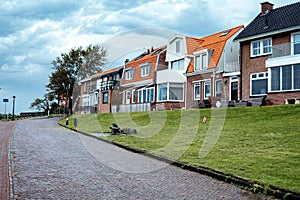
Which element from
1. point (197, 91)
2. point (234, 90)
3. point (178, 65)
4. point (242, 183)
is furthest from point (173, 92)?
point (242, 183)

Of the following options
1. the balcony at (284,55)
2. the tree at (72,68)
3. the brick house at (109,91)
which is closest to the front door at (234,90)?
the balcony at (284,55)

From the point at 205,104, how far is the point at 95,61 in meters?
39.8

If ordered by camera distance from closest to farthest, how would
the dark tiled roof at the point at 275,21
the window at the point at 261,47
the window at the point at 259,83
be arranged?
the dark tiled roof at the point at 275,21, the window at the point at 259,83, the window at the point at 261,47

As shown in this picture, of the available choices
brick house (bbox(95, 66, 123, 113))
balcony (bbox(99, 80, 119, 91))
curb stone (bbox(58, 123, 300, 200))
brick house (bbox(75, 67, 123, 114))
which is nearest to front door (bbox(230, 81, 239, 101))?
curb stone (bbox(58, 123, 300, 200))

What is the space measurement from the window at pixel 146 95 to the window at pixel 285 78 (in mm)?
16220

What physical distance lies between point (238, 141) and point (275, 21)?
15.9 metres

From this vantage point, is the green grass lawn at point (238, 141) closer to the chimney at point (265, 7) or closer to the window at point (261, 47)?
the window at point (261, 47)

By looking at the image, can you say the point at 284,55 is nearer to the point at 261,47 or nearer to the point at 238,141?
the point at 261,47

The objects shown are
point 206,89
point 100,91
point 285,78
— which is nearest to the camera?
point 285,78

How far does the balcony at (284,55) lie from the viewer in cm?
2306

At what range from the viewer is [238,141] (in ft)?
47.0

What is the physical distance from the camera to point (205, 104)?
28.5m

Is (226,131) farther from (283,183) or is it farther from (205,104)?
(205,104)

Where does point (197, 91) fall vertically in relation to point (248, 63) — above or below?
below
